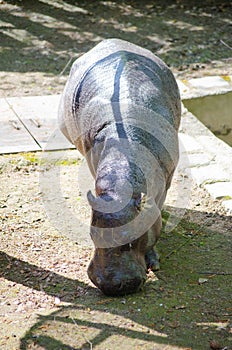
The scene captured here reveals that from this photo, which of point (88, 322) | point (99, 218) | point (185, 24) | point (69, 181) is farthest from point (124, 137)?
point (185, 24)

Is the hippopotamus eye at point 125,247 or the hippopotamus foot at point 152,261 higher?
the hippopotamus eye at point 125,247

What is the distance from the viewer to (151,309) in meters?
4.89

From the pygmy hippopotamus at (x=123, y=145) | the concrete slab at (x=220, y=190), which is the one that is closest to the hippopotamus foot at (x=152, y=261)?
the pygmy hippopotamus at (x=123, y=145)

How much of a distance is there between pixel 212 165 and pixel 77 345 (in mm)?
3427

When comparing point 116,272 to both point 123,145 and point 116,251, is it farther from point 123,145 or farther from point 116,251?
point 123,145

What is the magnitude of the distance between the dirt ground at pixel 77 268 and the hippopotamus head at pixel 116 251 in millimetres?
165

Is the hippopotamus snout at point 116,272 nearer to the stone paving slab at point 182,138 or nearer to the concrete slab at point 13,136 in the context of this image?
the stone paving slab at point 182,138

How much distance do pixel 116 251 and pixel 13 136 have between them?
3542 mm

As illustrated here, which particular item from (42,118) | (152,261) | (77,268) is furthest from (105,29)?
(152,261)

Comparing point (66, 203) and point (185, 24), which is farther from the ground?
point (66, 203)

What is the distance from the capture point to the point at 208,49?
10969 millimetres

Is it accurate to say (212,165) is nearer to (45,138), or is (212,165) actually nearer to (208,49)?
(45,138)

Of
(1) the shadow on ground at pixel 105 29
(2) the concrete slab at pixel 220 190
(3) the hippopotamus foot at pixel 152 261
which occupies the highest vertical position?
(3) the hippopotamus foot at pixel 152 261

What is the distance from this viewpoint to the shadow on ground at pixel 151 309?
179 inches
